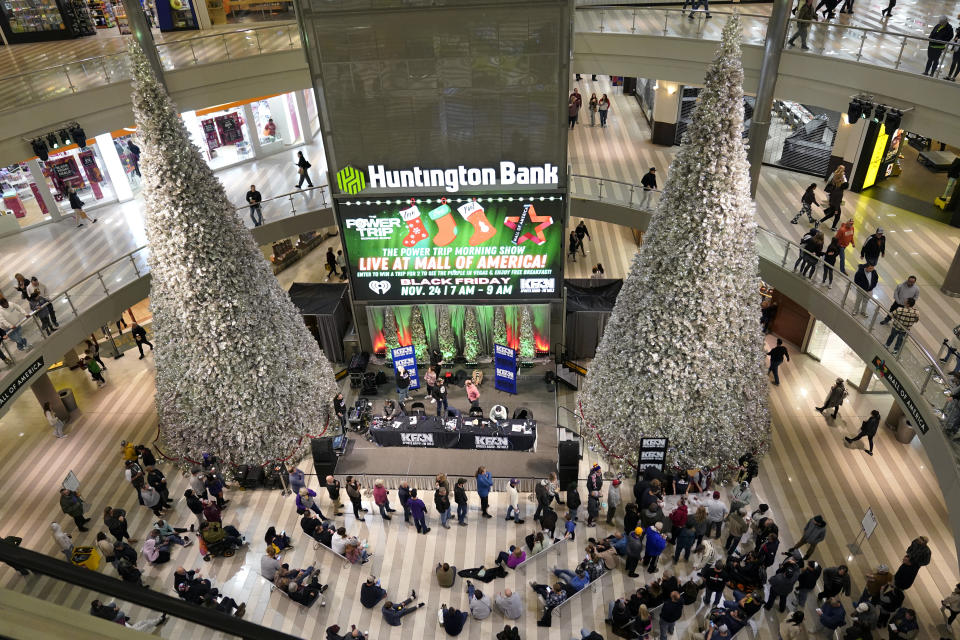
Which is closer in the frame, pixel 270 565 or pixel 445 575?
pixel 270 565

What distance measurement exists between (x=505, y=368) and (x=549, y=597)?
672cm

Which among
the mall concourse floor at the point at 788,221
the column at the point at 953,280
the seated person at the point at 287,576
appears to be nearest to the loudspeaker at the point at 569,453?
the seated person at the point at 287,576

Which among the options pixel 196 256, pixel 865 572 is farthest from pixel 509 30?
pixel 865 572

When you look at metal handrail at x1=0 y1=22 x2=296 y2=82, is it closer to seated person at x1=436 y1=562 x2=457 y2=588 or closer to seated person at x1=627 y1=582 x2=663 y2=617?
seated person at x1=436 y1=562 x2=457 y2=588

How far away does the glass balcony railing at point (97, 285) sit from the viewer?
1436 cm

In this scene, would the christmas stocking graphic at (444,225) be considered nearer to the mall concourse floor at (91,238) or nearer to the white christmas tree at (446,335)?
the white christmas tree at (446,335)

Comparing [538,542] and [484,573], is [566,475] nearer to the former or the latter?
[538,542]

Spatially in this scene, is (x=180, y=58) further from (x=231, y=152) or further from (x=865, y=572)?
(x=865, y=572)

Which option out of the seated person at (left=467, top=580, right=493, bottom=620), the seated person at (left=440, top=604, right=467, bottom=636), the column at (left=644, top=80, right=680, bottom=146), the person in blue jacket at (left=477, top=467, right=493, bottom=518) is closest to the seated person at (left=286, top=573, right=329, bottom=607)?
the seated person at (left=440, top=604, right=467, bottom=636)

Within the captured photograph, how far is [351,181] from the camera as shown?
645 inches

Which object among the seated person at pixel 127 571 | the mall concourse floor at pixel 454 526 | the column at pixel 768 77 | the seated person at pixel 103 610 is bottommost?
the mall concourse floor at pixel 454 526

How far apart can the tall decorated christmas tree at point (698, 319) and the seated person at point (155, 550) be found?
9.31 meters

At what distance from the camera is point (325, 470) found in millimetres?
15156

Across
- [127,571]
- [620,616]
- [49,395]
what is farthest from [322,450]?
[49,395]
